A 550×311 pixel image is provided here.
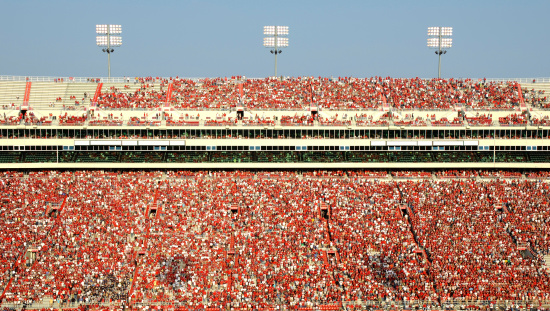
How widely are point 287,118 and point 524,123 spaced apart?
1663 cm

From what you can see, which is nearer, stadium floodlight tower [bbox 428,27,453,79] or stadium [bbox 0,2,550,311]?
stadium [bbox 0,2,550,311]

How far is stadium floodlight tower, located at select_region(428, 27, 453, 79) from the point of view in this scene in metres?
65.0

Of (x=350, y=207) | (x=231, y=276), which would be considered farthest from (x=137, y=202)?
(x=350, y=207)

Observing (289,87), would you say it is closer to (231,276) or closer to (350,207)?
(350,207)

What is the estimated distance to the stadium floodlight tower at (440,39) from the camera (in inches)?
2559

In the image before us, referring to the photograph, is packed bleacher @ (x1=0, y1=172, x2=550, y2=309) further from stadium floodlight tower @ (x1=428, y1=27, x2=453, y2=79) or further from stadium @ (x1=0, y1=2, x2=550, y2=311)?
stadium floodlight tower @ (x1=428, y1=27, x2=453, y2=79)

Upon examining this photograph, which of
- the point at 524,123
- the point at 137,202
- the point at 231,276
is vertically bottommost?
the point at 231,276

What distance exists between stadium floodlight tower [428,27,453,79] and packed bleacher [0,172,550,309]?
1532 cm

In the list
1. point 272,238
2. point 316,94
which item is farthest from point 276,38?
point 272,238

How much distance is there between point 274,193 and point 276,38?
20770mm

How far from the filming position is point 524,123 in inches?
2127

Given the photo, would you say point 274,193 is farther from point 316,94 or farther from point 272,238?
point 316,94

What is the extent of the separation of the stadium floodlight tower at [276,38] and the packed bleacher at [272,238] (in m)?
Answer: 16.5

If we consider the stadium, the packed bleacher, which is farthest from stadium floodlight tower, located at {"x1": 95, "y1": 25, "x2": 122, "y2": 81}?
the packed bleacher
